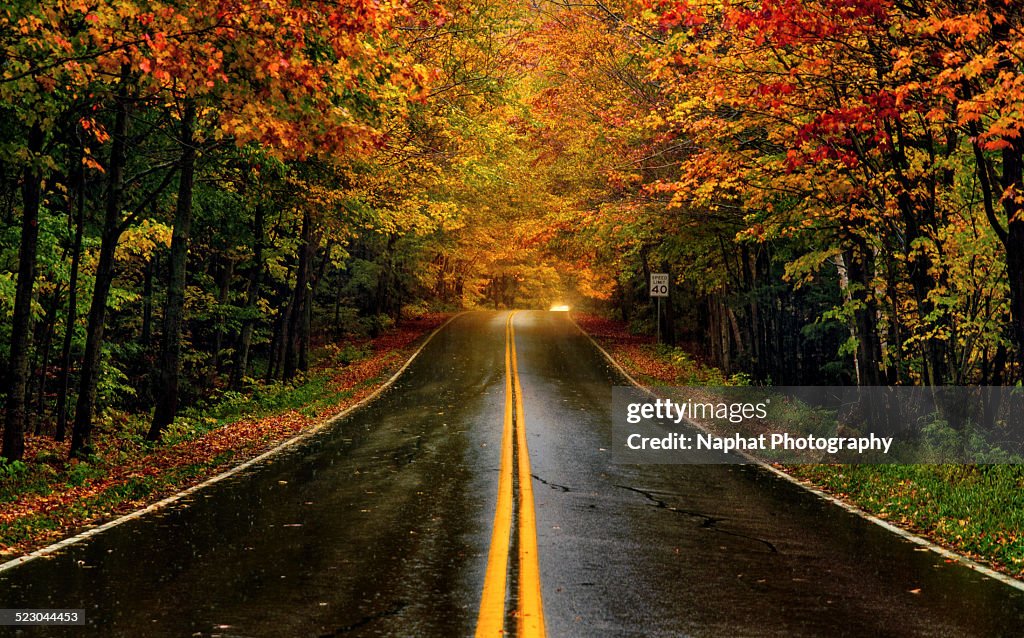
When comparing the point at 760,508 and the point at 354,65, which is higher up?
the point at 354,65

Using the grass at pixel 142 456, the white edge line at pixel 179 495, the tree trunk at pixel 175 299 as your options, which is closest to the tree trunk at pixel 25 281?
the grass at pixel 142 456

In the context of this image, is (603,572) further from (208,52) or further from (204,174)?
(204,174)

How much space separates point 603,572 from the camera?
6.98 m

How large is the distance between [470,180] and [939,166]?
1591cm

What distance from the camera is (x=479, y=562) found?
7227 millimetres

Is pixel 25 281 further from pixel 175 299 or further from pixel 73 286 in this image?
pixel 175 299

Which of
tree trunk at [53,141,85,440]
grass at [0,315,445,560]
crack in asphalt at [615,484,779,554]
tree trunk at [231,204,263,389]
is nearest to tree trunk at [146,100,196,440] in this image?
grass at [0,315,445,560]

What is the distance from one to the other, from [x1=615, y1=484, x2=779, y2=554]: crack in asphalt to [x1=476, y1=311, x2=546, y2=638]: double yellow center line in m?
1.34

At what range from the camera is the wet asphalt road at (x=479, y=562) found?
225 inches

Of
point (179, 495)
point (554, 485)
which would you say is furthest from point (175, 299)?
point (554, 485)

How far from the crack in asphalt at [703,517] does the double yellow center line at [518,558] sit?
134 centimetres

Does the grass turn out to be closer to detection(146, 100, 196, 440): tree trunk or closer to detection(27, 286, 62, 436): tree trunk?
detection(146, 100, 196, 440): tree trunk

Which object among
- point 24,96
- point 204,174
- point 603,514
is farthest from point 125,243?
point 603,514

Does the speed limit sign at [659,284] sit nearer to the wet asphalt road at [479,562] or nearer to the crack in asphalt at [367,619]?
the wet asphalt road at [479,562]
